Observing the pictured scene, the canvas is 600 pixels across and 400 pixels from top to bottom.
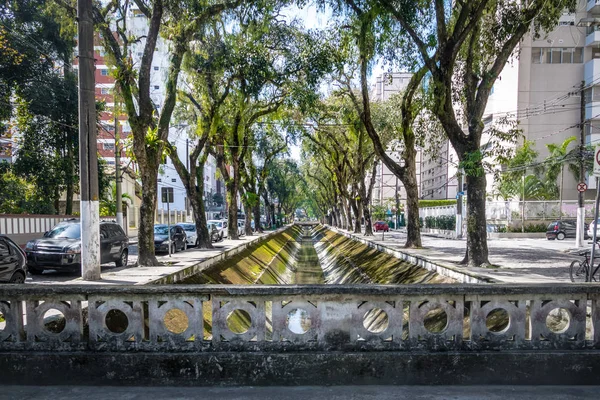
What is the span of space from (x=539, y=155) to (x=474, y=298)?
43.6m

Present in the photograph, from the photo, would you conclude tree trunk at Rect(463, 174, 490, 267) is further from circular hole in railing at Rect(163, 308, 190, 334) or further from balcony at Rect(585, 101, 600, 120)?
balcony at Rect(585, 101, 600, 120)

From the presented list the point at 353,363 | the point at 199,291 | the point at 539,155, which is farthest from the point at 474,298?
the point at 539,155

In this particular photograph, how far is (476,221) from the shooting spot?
1159 cm

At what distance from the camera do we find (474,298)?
4.46 meters

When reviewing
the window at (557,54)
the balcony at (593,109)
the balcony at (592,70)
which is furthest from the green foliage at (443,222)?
the balcony at (592,70)

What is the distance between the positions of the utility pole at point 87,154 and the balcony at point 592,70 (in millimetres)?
44882

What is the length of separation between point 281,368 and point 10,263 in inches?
334

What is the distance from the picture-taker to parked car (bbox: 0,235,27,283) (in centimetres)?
955

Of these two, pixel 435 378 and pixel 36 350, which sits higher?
pixel 36 350

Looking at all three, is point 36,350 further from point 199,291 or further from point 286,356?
point 286,356

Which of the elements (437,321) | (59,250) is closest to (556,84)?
(437,321)

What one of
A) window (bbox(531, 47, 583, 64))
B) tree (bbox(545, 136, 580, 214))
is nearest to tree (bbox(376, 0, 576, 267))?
tree (bbox(545, 136, 580, 214))

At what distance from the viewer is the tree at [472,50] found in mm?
10797

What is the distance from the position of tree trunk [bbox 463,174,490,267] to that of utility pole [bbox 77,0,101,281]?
9.27 m
